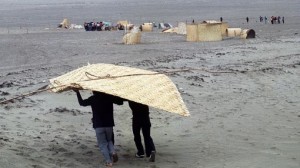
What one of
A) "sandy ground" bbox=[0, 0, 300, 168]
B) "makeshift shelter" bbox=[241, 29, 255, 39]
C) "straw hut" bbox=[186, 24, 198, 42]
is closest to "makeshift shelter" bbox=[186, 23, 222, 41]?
"straw hut" bbox=[186, 24, 198, 42]

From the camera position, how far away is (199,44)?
28656 millimetres

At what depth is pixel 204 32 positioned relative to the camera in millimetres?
30781

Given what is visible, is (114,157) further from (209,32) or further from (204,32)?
(209,32)

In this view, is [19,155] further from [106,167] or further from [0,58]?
[0,58]

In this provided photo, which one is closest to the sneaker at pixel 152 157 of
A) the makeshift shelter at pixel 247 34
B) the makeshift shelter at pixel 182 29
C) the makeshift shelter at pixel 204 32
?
the makeshift shelter at pixel 204 32

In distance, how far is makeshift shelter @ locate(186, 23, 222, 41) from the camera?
30.7m

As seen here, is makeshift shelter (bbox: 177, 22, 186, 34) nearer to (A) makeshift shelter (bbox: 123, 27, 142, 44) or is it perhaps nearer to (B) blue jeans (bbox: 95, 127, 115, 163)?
(A) makeshift shelter (bbox: 123, 27, 142, 44)

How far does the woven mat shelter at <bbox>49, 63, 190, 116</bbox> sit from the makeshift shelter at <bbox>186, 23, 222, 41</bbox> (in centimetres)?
2268

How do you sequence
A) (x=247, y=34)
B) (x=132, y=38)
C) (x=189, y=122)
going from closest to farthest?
(x=189, y=122) < (x=132, y=38) < (x=247, y=34)

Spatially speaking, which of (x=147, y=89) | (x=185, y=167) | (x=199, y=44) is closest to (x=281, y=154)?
(x=185, y=167)

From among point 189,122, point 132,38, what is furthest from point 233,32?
point 189,122

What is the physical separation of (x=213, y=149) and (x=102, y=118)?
7.58ft

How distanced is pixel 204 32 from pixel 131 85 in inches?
930

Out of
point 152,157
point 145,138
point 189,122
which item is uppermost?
point 145,138
